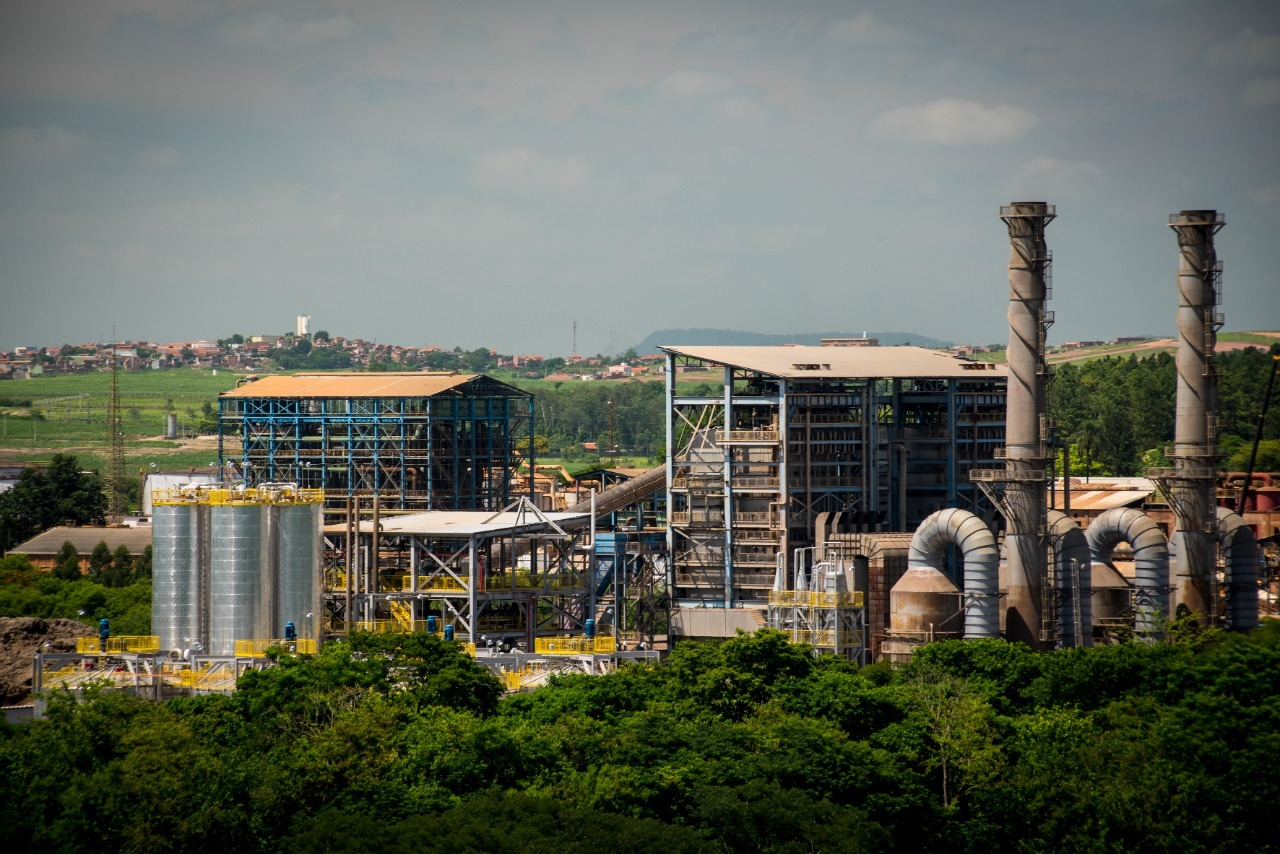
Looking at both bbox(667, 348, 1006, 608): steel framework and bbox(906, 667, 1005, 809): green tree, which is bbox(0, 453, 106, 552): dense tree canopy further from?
bbox(906, 667, 1005, 809): green tree

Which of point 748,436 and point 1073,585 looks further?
point 748,436

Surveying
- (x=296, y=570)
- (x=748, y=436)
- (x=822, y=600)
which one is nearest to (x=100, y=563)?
(x=296, y=570)

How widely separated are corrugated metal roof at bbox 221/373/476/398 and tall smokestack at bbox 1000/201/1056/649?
124 ft

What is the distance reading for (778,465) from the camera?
92.8m

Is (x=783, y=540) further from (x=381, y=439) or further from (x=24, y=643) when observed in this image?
(x=24, y=643)

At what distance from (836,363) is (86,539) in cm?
6757

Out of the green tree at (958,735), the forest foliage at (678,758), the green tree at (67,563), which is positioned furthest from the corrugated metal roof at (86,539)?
the green tree at (958,735)

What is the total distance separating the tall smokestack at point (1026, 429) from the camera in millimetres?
79812

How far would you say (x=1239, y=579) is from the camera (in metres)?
85.6

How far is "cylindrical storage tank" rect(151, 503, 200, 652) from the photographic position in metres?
78.7

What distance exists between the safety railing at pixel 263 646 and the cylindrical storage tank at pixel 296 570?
1.02 m

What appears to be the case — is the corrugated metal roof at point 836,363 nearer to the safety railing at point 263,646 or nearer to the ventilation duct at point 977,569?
the ventilation duct at point 977,569

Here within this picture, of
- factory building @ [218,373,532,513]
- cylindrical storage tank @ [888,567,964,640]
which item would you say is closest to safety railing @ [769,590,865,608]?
cylindrical storage tank @ [888,567,964,640]

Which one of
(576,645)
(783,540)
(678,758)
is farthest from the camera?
(783,540)
